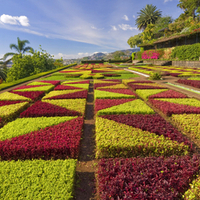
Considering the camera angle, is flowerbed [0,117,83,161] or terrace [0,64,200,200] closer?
terrace [0,64,200,200]

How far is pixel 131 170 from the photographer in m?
3.64

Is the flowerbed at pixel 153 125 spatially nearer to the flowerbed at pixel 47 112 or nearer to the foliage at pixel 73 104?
the foliage at pixel 73 104

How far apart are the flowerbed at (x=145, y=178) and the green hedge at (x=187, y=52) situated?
36589 millimetres

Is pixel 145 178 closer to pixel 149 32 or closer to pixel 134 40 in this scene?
pixel 149 32

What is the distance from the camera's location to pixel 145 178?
3260 mm

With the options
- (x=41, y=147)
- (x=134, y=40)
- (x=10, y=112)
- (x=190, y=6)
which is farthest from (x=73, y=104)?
(x=134, y=40)

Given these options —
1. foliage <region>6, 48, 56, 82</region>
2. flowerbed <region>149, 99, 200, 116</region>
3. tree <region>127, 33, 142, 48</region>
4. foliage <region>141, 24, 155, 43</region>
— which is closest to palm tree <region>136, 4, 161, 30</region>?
foliage <region>141, 24, 155, 43</region>

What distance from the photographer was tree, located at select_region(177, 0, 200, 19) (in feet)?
147

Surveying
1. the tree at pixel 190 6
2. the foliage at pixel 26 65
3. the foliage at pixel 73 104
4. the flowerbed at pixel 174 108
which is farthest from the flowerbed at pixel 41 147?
the tree at pixel 190 6

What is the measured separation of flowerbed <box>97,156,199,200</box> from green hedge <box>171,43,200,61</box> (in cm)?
3659

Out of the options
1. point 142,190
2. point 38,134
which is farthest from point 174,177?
point 38,134

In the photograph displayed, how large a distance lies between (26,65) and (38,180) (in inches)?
1515

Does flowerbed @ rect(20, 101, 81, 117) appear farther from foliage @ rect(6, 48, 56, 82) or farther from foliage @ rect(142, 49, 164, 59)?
foliage @ rect(142, 49, 164, 59)

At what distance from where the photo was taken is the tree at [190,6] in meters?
44.9
